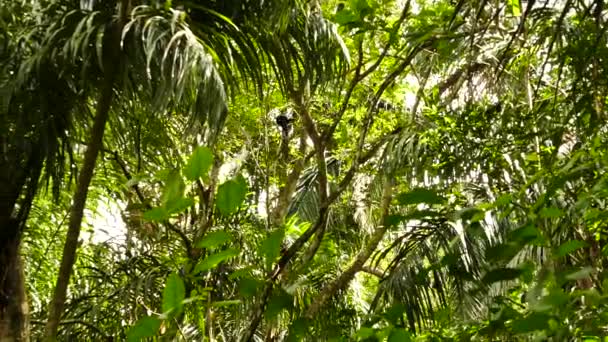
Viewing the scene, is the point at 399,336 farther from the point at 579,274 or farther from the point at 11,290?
the point at 11,290

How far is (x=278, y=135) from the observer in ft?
13.5

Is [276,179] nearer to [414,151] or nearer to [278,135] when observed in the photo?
[278,135]

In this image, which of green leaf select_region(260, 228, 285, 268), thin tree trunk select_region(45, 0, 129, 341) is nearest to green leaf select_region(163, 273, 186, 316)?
green leaf select_region(260, 228, 285, 268)

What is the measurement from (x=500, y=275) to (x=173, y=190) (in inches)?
14.6

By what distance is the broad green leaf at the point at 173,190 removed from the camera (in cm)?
62

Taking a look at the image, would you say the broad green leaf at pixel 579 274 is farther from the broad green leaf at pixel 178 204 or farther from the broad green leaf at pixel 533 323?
the broad green leaf at pixel 178 204

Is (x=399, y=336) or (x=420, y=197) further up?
(x=420, y=197)

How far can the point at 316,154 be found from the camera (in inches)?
88.7

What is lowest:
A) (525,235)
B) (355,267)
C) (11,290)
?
(525,235)

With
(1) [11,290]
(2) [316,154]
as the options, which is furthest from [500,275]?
(2) [316,154]

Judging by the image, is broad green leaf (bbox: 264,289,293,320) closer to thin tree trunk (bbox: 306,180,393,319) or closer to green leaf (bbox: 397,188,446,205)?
green leaf (bbox: 397,188,446,205)

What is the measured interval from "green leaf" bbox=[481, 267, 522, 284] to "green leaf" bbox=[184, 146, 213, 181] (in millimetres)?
329

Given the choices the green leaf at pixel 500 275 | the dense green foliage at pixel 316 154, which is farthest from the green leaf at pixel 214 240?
the green leaf at pixel 500 275

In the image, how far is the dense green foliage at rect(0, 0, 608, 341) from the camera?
0.79m
